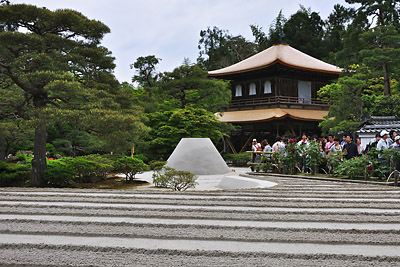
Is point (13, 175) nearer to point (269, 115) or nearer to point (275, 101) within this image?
point (269, 115)

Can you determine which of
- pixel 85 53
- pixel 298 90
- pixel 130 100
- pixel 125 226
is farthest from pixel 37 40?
pixel 298 90

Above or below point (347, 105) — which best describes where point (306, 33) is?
above

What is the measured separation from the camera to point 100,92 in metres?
10.2

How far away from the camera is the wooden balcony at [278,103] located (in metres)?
24.3

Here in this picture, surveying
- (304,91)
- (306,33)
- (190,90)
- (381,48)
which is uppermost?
(306,33)

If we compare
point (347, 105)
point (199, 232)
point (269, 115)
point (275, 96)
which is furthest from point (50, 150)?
point (199, 232)

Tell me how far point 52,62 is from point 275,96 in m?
17.2

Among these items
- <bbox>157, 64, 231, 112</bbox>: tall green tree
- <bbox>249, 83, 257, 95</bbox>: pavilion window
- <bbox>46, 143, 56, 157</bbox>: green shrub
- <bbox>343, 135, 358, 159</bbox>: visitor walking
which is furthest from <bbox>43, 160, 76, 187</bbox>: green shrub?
<bbox>249, 83, 257, 95</bbox>: pavilion window

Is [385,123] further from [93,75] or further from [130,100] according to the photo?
[93,75]

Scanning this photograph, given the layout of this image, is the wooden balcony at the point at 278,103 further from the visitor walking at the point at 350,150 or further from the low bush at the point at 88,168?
the low bush at the point at 88,168

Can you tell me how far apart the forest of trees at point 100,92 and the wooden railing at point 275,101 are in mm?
1518

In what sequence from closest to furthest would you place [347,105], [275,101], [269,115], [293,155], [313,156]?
[313,156] → [293,155] → [347,105] → [269,115] → [275,101]

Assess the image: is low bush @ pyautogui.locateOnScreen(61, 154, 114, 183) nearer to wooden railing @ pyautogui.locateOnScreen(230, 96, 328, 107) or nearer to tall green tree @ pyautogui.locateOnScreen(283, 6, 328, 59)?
wooden railing @ pyautogui.locateOnScreen(230, 96, 328, 107)

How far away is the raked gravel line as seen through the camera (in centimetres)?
265
